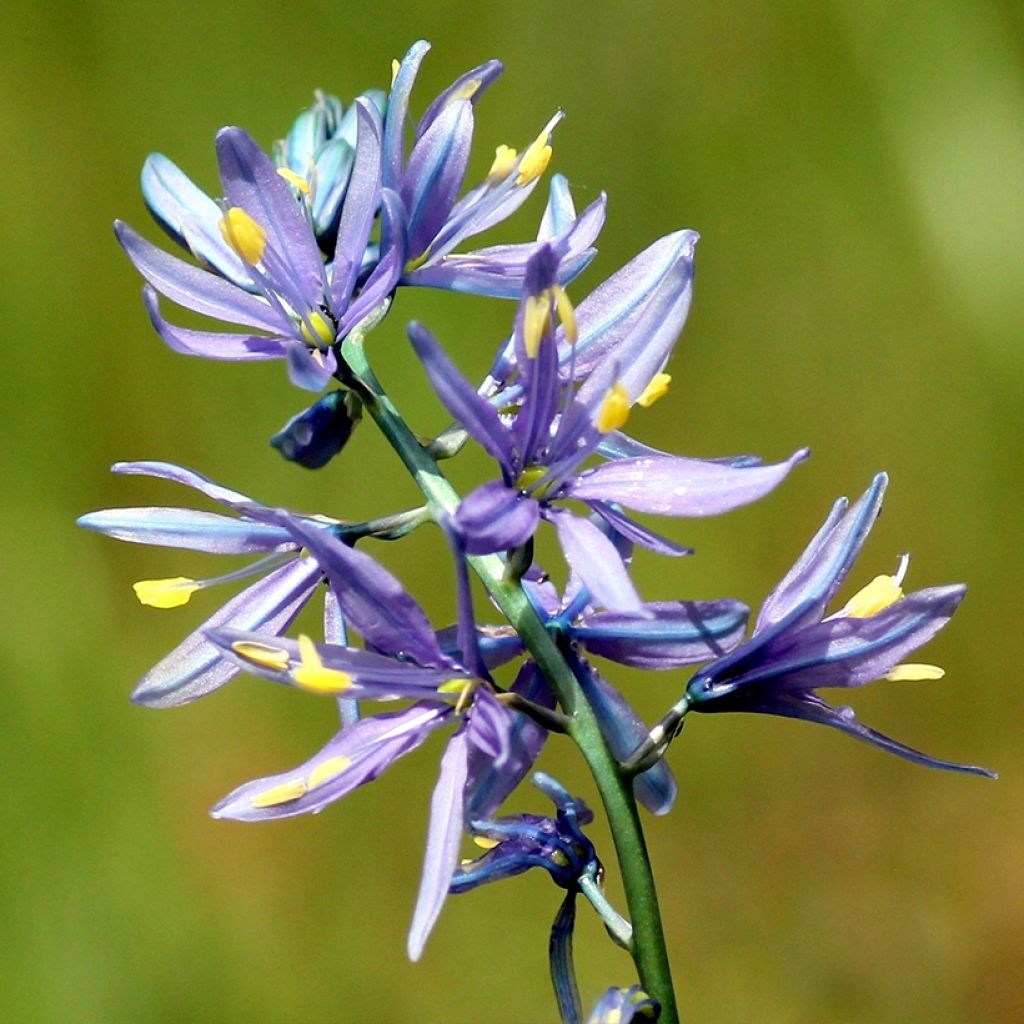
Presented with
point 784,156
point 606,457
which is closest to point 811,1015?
point 606,457

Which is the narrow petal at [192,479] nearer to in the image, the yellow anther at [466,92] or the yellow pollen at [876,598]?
the yellow anther at [466,92]

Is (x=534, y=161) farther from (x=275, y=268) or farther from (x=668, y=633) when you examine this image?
(x=668, y=633)

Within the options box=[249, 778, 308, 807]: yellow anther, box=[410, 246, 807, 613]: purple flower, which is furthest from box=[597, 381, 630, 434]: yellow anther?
box=[249, 778, 308, 807]: yellow anther

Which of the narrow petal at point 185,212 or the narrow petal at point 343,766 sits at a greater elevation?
the narrow petal at point 185,212

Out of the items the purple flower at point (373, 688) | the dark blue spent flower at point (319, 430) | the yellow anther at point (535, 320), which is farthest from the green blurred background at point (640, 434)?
the yellow anther at point (535, 320)

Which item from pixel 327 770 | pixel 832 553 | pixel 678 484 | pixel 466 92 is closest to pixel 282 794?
pixel 327 770

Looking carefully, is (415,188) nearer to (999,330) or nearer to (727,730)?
(727,730)

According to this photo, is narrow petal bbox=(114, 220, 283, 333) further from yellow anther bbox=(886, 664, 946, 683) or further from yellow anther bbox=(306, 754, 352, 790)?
yellow anther bbox=(886, 664, 946, 683)
